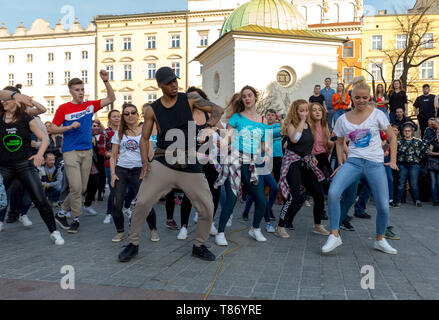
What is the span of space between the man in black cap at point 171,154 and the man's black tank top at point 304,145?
1937 mm

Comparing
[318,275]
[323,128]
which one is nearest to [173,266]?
[318,275]

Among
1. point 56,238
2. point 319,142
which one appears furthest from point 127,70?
point 56,238

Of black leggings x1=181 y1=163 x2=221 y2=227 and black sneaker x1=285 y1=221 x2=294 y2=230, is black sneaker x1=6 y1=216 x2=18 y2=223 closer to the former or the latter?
black leggings x1=181 y1=163 x2=221 y2=227

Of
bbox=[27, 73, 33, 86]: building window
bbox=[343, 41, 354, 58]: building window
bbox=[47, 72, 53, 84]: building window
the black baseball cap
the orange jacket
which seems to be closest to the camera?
the black baseball cap

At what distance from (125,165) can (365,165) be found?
11.2ft

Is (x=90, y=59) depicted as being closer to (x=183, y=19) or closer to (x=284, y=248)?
(x=183, y=19)

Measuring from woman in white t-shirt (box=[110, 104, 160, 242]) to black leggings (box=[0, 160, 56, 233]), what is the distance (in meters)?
0.89

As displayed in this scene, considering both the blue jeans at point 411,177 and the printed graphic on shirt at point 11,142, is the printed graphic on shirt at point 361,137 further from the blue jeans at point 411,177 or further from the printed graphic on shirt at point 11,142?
the blue jeans at point 411,177

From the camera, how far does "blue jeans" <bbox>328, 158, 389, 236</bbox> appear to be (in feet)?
16.3

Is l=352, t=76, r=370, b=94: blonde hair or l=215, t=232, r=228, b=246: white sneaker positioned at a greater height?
l=352, t=76, r=370, b=94: blonde hair

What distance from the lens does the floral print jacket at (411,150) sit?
10.2 m

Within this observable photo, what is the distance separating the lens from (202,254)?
15.5 feet

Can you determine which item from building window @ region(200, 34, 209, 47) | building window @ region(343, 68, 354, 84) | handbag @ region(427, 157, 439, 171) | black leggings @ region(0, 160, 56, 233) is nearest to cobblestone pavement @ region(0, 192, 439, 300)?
black leggings @ region(0, 160, 56, 233)

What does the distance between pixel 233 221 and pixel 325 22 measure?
5107 cm
